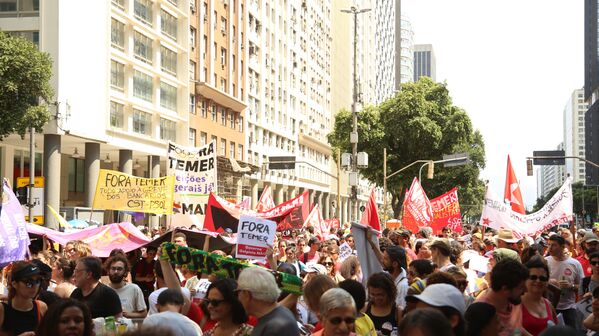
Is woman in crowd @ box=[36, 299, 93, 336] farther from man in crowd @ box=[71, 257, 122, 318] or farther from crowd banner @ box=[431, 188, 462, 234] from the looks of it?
crowd banner @ box=[431, 188, 462, 234]

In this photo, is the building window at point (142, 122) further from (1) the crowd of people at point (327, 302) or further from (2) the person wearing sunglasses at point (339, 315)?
(2) the person wearing sunglasses at point (339, 315)

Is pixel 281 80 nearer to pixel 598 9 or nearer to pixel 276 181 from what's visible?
pixel 276 181

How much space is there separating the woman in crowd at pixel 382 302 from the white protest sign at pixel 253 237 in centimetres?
527

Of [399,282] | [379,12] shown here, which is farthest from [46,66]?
[379,12]

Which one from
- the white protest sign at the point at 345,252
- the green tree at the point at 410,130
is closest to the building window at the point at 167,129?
the green tree at the point at 410,130

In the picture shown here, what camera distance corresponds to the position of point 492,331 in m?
5.34

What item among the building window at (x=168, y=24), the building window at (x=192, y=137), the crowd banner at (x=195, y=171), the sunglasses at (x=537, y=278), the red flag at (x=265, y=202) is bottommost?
the sunglasses at (x=537, y=278)

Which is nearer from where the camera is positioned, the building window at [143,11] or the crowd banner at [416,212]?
the crowd banner at [416,212]

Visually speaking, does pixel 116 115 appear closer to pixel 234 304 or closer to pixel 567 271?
pixel 567 271

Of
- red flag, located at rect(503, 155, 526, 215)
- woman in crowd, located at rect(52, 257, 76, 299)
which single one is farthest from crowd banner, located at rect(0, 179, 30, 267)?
red flag, located at rect(503, 155, 526, 215)

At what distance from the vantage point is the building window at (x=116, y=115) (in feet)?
141

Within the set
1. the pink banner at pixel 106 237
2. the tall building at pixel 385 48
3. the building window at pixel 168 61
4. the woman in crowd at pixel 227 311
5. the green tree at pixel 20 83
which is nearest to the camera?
the woman in crowd at pixel 227 311

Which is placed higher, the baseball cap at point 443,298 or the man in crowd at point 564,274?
the baseball cap at point 443,298

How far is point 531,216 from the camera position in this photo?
19.5 m
